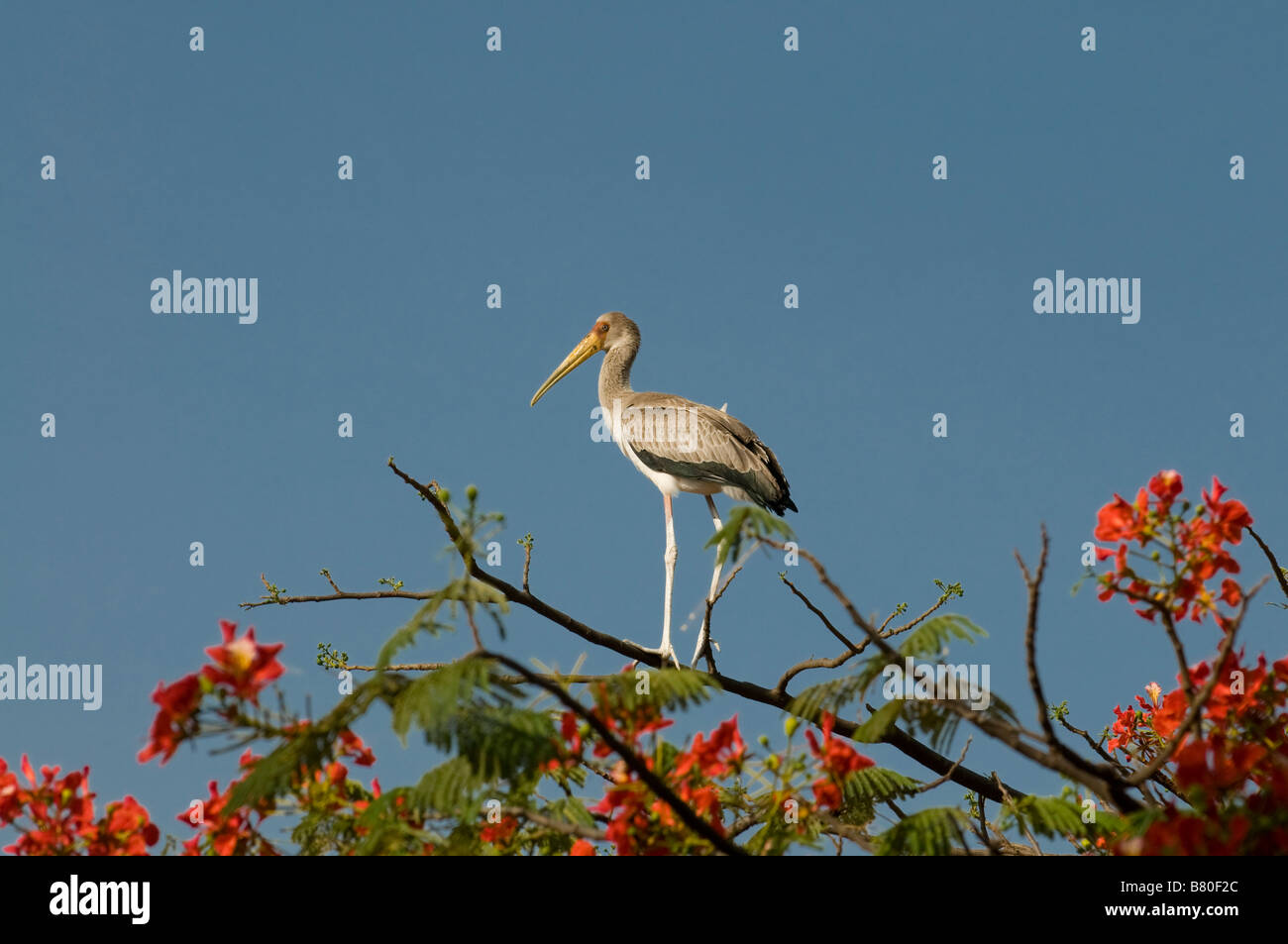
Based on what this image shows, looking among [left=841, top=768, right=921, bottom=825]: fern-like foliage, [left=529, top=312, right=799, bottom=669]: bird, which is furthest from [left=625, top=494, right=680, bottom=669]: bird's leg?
[left=841, top=768, right=921, bottom=825]: fern-like foliage

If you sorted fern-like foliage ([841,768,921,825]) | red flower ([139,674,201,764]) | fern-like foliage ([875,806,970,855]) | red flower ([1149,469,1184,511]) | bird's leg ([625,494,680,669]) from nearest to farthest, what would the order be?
red flower ([139,674,201,764]) < fern-like foliage ([875,806,970,855]) < red flower ([1149,469,1184,511]) < fern-like foliage ([841,768,921,825]) < bird's leg ([625,494,680,669])

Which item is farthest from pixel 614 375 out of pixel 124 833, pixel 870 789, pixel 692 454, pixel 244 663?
pixel 244 663

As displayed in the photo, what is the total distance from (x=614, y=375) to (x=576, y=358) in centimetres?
80

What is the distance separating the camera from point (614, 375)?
509 inches

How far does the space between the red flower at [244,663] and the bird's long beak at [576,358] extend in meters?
11.0

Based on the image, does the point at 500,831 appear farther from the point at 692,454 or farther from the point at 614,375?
the point at 614,375

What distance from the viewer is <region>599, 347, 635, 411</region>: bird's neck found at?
12.7 metres

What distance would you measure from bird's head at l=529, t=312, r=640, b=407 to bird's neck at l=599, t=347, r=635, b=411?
0.15 metres

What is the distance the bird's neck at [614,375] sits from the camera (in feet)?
41.6

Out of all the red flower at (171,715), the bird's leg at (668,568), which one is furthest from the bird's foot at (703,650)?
the red flower at (171,715)

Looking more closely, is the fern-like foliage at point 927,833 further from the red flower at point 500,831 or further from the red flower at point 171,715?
the red flower at point 171,715

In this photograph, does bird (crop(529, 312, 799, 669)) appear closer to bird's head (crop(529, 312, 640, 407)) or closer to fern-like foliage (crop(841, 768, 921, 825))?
bird's head (crop(529, 312, 640, 407))
